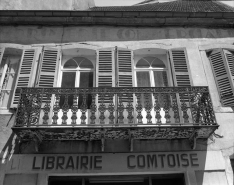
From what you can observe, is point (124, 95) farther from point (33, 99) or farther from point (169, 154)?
point (33, 99)

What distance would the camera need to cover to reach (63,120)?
24.3 feet

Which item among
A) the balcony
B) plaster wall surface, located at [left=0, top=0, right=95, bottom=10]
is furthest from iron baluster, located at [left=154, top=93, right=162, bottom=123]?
plaster wall surface, located at [left=0, top=0, right=95, bottom=10]

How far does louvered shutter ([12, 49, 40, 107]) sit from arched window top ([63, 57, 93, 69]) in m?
0.93

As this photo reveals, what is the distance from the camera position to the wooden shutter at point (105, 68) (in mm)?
8586

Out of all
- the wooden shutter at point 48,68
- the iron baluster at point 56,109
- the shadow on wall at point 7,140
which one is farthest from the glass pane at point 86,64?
the shadow on wall at point 7,140

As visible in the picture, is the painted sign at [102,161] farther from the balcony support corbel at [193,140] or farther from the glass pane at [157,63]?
the glass pane at [157,63]

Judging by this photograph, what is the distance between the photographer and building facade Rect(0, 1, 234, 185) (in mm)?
7137

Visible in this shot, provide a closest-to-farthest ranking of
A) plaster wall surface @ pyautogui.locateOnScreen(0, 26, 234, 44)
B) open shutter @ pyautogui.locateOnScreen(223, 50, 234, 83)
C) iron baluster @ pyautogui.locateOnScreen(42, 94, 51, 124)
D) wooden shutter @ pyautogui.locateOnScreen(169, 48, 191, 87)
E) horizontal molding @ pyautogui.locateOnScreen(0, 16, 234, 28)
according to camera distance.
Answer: iron baluster @ pyautogui.locateOnScreen(42, 94, 51, 124)
wooden shutter @ pyautogui.locateOnScreen(169, 48, 191, 87)
open shutter @ pyautogui.locateOnScreen(223, 50, 234, 83)
plaster wall surface @ pyautogui.locateOnScreen(0, 26, 234, 44)
horizontal molding @ pyautogui.locateOnScreen(0, 16, 234, 28)

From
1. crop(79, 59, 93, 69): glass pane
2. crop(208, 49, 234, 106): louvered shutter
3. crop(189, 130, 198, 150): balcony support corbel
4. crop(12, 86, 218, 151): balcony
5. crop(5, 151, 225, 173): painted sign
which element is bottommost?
crop(5, 151, 225, 173): painted sign

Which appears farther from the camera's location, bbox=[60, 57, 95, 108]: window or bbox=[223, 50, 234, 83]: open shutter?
bbox=[60, 57, 95, 108]: window

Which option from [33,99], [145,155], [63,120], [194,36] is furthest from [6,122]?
[194,36]

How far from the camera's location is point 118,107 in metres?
7.32

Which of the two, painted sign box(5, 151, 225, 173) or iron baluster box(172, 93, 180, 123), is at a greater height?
iron baluster box(172, 93, 180, 123)

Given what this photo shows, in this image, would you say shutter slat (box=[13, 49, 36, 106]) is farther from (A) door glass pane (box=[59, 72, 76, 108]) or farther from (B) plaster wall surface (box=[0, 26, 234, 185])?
(A) door glass pane (box=[59, 72, 76, 108])
